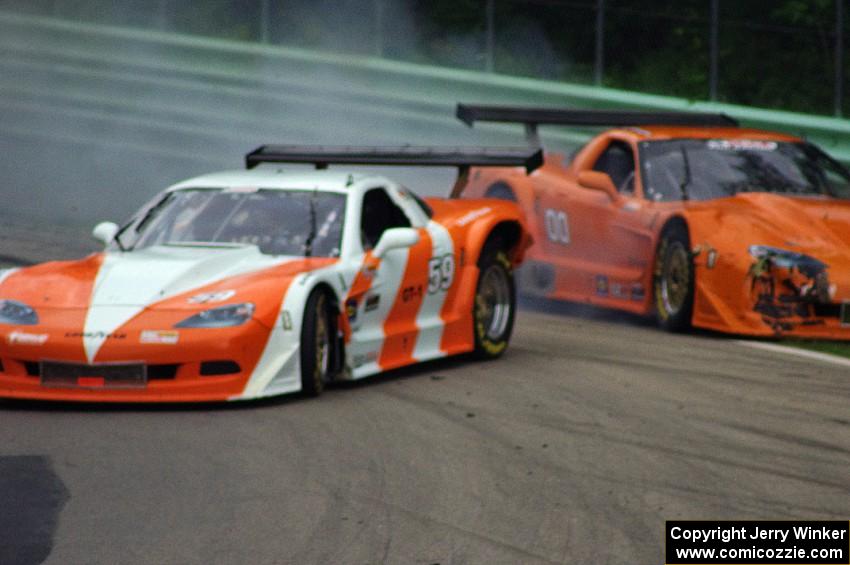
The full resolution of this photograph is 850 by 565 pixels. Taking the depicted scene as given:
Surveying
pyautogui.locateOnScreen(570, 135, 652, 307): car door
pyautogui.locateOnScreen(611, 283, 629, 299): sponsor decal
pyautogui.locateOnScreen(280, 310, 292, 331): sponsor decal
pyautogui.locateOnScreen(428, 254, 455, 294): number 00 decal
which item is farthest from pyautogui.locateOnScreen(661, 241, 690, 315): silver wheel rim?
pyautogui.locateOnScreen(280, 310, 292, 331): sponsor decal

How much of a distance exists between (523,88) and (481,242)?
895 centimetres

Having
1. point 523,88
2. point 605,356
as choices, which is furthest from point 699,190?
point 523,88

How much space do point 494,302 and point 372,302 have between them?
163cm

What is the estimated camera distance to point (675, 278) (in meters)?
12.7

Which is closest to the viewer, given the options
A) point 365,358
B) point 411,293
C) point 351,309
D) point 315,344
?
point 315,344

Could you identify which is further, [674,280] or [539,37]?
[539,37]

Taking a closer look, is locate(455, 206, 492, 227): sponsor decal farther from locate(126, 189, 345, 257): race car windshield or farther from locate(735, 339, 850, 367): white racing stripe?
locate(735, 339, 850, 367): white racing stripe

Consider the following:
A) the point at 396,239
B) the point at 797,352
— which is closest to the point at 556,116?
the point at 797,352

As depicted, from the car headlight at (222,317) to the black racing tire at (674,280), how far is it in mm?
4303

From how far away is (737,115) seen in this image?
18.2m

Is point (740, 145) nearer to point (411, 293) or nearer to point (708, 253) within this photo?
point (708, 253)

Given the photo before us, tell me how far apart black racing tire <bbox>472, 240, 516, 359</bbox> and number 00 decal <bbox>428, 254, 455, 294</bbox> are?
0.23 meters

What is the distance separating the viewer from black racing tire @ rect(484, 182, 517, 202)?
14828 millimetres

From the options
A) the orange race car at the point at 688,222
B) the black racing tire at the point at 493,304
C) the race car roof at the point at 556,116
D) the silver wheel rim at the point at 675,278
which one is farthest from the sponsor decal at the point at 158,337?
the race car roof at the point at 556,116
